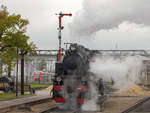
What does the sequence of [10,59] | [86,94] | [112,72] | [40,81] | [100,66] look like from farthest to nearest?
1. [40,81]
2. [10,59]
3. [112,72]
4. [100,66]
5. [86,94]

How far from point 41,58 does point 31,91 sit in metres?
37.1

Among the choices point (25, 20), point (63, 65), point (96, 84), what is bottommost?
point (96, 84)

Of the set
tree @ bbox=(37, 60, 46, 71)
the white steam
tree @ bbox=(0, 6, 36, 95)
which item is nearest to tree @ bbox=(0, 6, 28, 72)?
tree @ bbox=(0, 6, 36, 95)

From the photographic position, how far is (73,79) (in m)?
17.2

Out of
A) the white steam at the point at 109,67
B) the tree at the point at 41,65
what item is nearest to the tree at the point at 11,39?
the white steam at the point at 109,67

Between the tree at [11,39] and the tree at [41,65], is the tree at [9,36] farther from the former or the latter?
the tree at [41,65]

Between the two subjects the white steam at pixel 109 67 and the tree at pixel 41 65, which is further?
the tree at pixel 41 65

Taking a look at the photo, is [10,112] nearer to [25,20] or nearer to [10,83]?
[25,20]

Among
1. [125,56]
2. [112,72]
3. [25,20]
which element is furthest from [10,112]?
[25,20]

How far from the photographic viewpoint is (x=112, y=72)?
2025 cm

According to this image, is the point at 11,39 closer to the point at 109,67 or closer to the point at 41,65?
the point at 109,67

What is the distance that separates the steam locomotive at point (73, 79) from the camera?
16.9 metres

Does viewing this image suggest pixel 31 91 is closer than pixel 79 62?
No

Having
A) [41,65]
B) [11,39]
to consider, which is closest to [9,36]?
[11,39]
